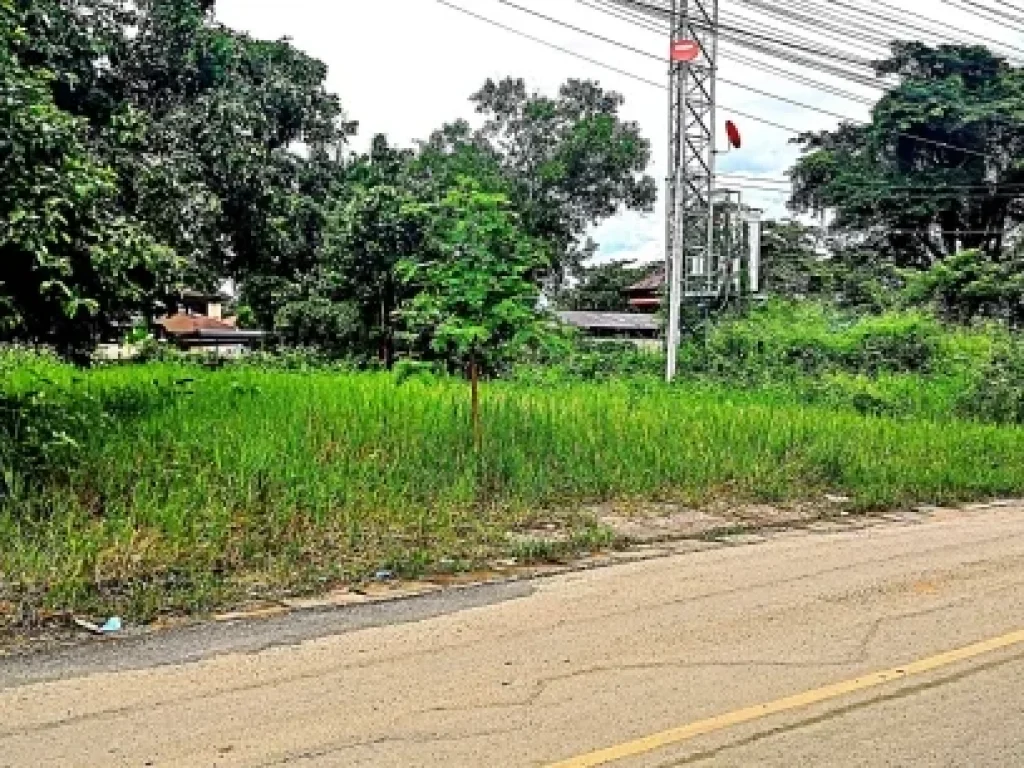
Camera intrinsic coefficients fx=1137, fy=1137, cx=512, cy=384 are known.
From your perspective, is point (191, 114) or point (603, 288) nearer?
point (191, 114)

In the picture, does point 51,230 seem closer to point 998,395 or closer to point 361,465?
point 361,465

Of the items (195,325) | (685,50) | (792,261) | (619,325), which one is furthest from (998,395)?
(195,325)

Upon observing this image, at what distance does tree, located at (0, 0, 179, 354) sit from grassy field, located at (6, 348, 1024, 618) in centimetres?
→ 92

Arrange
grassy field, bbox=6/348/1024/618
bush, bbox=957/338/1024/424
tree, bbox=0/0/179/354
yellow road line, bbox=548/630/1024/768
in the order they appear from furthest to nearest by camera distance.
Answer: bush, bbox=957/338/1024/424, tree, bbox=0/0/179/354, grassy field, bbox=6/348/1024/618, yellow road line, bbox=548/630/1024/768

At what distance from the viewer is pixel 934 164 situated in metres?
46.9

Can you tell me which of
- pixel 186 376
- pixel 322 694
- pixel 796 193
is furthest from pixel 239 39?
pixel 796 193

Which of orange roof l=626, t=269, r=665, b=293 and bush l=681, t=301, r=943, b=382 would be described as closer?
bush l=681, t=301, r=943, b=382

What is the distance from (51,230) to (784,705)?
19.6 feet

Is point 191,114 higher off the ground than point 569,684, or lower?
higher

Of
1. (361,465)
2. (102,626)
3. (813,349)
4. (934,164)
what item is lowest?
(102,626)

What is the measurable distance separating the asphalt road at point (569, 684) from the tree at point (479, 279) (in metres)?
3.61

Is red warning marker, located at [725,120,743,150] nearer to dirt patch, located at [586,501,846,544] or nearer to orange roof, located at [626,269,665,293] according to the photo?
dirt patch, located at [586,501,846,544]

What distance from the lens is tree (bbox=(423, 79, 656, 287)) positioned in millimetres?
55625

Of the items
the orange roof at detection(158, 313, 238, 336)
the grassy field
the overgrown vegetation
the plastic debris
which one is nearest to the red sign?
the overgrown vegetation
